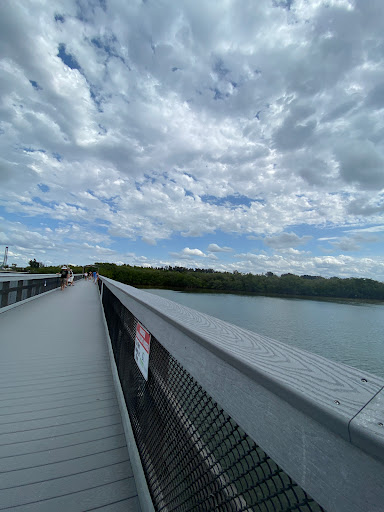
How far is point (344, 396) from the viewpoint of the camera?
1.85ft

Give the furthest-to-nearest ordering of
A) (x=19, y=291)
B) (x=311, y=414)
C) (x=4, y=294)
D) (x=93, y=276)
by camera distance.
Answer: (x=93, y=276) → (x=19, y=291) → (x=4, y=294) → (x=311, y=414)

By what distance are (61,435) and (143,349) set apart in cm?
96

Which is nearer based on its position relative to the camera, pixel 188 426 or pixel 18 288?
pixel 188 426

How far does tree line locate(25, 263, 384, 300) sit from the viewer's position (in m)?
45.3

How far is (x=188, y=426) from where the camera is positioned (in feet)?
4.48

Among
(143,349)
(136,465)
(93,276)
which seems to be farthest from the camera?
(93,276)

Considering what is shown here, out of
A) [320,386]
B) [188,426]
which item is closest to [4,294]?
[188,426]

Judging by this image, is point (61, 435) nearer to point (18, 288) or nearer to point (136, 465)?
point (136, 465)

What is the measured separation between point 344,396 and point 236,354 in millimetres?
290

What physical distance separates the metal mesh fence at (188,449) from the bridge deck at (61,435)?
252 millimetres

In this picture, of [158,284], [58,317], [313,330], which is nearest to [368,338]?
[313,330]

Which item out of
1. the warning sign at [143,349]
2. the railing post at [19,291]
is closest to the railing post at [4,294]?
the railing post at [19,291]

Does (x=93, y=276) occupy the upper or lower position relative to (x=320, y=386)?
upper

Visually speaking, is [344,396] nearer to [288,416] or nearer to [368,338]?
[288,416]
